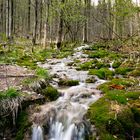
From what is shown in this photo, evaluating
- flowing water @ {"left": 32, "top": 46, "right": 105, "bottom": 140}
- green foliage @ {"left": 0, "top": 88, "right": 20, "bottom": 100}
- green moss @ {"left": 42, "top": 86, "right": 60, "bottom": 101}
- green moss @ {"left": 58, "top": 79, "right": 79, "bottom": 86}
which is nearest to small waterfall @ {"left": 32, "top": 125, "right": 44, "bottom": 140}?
flowing water @ {"left": 32, "top": 46, "right": 105, "bottom": 140}

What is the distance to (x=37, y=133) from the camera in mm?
8859

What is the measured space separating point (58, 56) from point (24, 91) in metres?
12.5

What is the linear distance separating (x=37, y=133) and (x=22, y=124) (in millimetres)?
539

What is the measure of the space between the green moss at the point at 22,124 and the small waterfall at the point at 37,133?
0.76 feet

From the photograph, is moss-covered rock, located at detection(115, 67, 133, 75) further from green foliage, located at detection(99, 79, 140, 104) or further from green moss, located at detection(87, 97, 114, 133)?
green moss, located at detection(87, 97, 114, 133)

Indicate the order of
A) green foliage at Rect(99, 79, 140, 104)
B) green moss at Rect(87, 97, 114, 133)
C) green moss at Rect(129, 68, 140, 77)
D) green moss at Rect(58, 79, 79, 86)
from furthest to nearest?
green moss at Rect(129, 68, 140, 77), green moss at Rect(58, 79, 79, 86), green foliage at Rect(99, 79, 140, 104), green moss at Rect(87, 97, 114, 133)

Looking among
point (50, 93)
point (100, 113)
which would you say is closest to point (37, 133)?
point (100, 113)

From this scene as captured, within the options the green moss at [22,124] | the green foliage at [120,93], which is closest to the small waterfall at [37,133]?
the green moss at [22,124]

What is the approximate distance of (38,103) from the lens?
995 cm

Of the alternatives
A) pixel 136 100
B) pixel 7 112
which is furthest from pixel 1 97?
pixel 136 100

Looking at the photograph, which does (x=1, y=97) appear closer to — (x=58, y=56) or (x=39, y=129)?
(x=39, y=129)

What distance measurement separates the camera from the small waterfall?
Answer: 8.81 metres

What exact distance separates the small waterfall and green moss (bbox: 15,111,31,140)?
0.76 feet

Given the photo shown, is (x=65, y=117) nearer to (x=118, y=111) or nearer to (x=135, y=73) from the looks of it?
(x=118, y=111)
